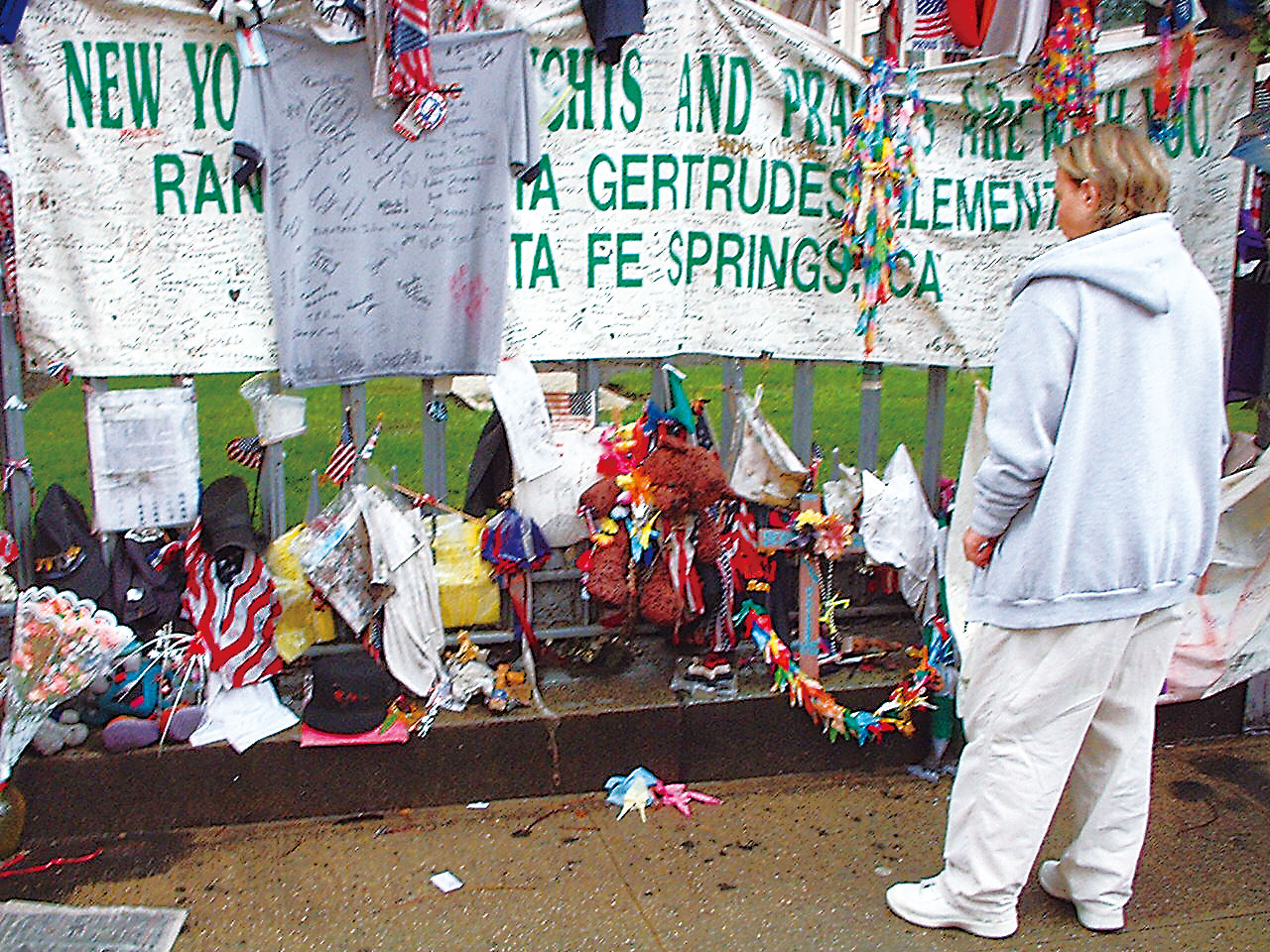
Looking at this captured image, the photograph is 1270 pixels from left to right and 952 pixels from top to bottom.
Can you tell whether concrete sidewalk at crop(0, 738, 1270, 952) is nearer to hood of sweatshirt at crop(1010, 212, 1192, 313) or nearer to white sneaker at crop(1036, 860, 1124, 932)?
white sneaker at crop(1036, 860, 1124, 932)

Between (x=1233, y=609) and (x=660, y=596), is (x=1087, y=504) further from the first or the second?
(x=1233, y=609)

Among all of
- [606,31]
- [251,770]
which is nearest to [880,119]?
[606,31]

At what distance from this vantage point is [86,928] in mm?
3273

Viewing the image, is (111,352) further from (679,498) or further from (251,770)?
(679,498)

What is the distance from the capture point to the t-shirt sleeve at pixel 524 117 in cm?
391

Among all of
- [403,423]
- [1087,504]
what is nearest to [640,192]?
[1087,504]

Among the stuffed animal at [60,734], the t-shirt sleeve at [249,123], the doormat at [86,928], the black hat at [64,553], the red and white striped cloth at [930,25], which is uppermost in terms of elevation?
the red and white striped cloth at [930,25]

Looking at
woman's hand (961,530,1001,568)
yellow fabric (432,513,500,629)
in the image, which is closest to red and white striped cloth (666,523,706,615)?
yellow fabric (432,513,500,629)

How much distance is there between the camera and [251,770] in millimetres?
3811

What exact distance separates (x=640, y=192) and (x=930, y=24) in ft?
4.43

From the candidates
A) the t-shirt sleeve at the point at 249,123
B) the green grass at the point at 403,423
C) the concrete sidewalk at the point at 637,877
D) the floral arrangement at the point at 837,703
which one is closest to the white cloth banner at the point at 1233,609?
the concrete sidewalk at the point at 637,877

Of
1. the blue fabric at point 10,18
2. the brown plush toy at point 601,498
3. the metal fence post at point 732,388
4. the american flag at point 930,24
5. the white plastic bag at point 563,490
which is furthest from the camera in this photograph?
the american flag at point 930,24

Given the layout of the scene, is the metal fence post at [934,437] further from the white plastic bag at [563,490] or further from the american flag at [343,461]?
the american flag at [343,461]

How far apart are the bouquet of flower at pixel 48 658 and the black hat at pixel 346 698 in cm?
60
